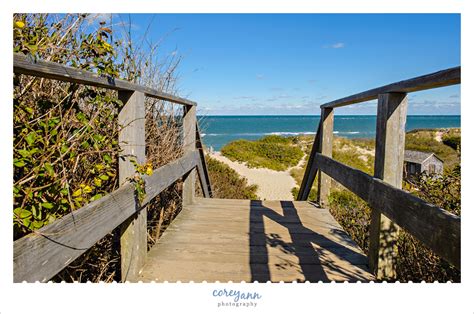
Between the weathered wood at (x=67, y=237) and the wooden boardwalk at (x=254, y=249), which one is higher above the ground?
the weathered wood at (x=67, y=237)

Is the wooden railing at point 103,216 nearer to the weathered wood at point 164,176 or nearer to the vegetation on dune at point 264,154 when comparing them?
the weathered wood at point 164,176

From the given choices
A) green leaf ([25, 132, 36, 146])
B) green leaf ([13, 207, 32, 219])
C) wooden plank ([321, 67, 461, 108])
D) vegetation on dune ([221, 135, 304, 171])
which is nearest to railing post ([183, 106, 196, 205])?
wooden plank ([321, 67, 461, 108])

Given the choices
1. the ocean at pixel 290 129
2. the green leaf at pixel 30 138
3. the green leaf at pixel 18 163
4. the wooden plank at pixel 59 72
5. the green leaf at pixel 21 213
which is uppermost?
the ocean at pixel 290 129

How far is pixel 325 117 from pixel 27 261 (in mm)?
3558

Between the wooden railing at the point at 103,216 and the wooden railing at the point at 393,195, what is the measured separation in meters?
1.41

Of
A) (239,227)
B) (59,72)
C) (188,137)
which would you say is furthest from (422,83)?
(188,137)

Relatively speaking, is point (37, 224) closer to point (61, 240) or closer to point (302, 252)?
point (61, 240)

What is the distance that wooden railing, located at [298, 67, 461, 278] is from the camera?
1.38 m

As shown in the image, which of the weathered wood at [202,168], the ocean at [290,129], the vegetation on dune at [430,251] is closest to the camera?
the vegetation on dune at [430,251]

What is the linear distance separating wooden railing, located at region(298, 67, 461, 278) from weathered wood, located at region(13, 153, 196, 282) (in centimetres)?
140

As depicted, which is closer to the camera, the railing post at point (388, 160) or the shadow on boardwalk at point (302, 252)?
the railing post at point (388, 160)

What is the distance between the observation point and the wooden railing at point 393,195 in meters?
1.38

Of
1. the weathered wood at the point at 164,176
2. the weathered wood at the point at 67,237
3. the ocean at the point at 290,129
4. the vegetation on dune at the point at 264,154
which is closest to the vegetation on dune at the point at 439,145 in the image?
Result: the vegetation on dune at the point at 264,154
